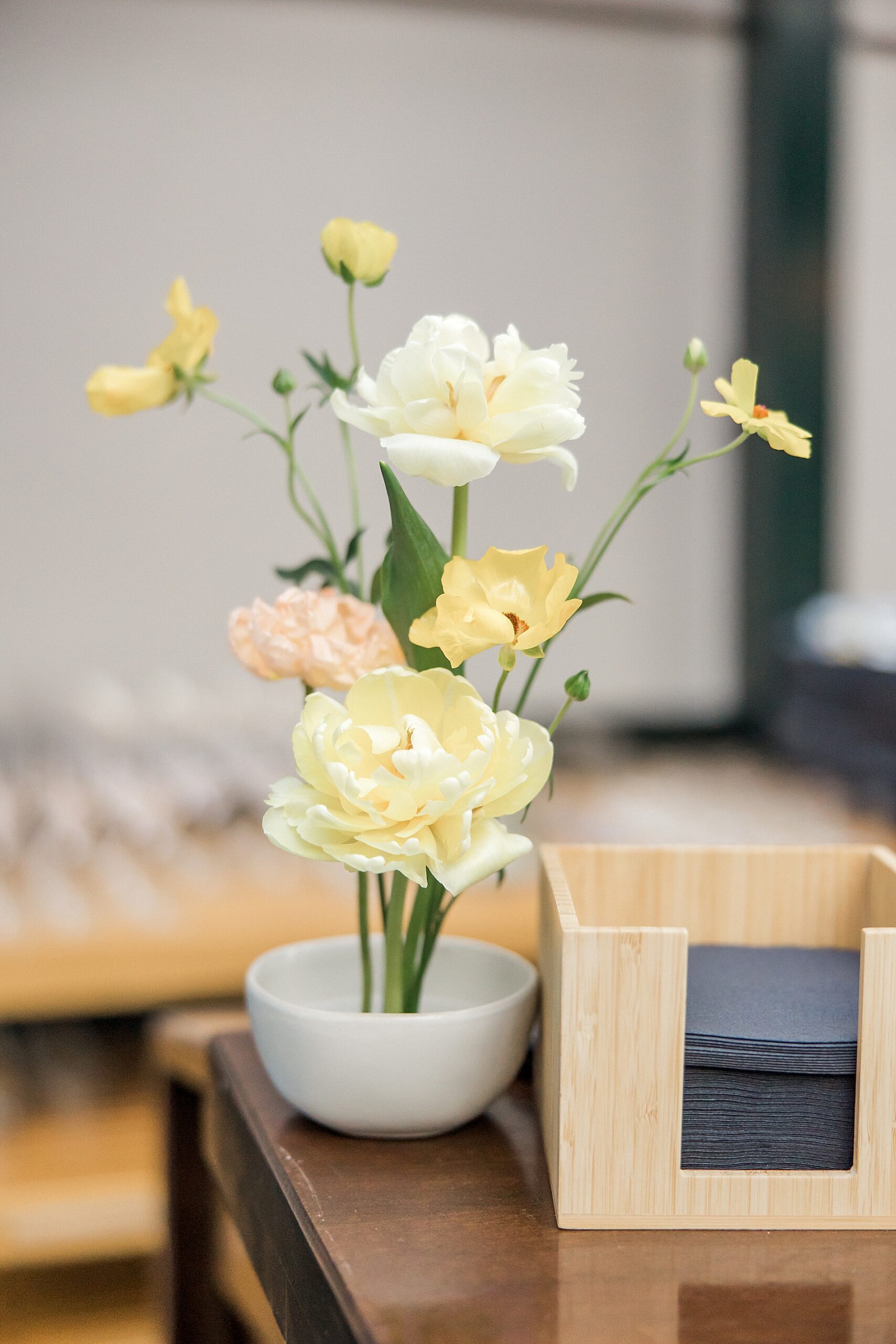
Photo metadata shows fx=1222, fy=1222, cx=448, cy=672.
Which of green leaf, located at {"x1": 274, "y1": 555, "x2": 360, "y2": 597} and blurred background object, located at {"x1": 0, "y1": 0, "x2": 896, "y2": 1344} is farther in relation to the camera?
blurred background object, located at {"x1": 0, "y1": 0, "x2": 896, "y2": 1344}

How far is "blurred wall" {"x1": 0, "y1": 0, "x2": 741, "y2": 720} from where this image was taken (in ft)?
6.80

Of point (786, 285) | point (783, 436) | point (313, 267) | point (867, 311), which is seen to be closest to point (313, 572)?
point (783, 436)

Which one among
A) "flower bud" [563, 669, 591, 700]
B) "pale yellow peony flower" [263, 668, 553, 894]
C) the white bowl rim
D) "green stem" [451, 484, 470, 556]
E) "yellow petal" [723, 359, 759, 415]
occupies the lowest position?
the white bowl rim

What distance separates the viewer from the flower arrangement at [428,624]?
52 cm

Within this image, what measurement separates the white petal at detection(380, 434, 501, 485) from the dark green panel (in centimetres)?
178

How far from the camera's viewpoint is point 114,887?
1.53 metres

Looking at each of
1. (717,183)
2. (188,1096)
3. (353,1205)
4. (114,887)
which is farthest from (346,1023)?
(717,183)

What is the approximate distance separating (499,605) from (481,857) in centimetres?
11

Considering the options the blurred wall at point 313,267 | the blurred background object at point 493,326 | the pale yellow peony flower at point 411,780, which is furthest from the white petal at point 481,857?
the blurred wall at point 313,267

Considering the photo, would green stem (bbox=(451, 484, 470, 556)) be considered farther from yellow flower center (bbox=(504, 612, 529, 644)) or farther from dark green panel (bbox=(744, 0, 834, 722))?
dark green panel (bbox=(744, 0, 834, 722))

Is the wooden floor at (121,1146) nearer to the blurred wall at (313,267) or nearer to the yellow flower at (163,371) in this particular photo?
the blurred wall at (313,267)

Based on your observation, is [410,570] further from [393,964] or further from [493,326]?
[493,326]

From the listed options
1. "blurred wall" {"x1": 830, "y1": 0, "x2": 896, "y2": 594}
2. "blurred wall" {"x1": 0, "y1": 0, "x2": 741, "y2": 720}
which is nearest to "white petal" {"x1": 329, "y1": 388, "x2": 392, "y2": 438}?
"blurred wall" {"x1": 0, "y1": 0, "x2": 741, "y2": 720}

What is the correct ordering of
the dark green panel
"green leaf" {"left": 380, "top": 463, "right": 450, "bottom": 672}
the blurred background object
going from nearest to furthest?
1. "green leaf" {"left": 380, "top": 463, "right": 450, "bottom": 672}
2. the blurred background object
3. the dark green panel
